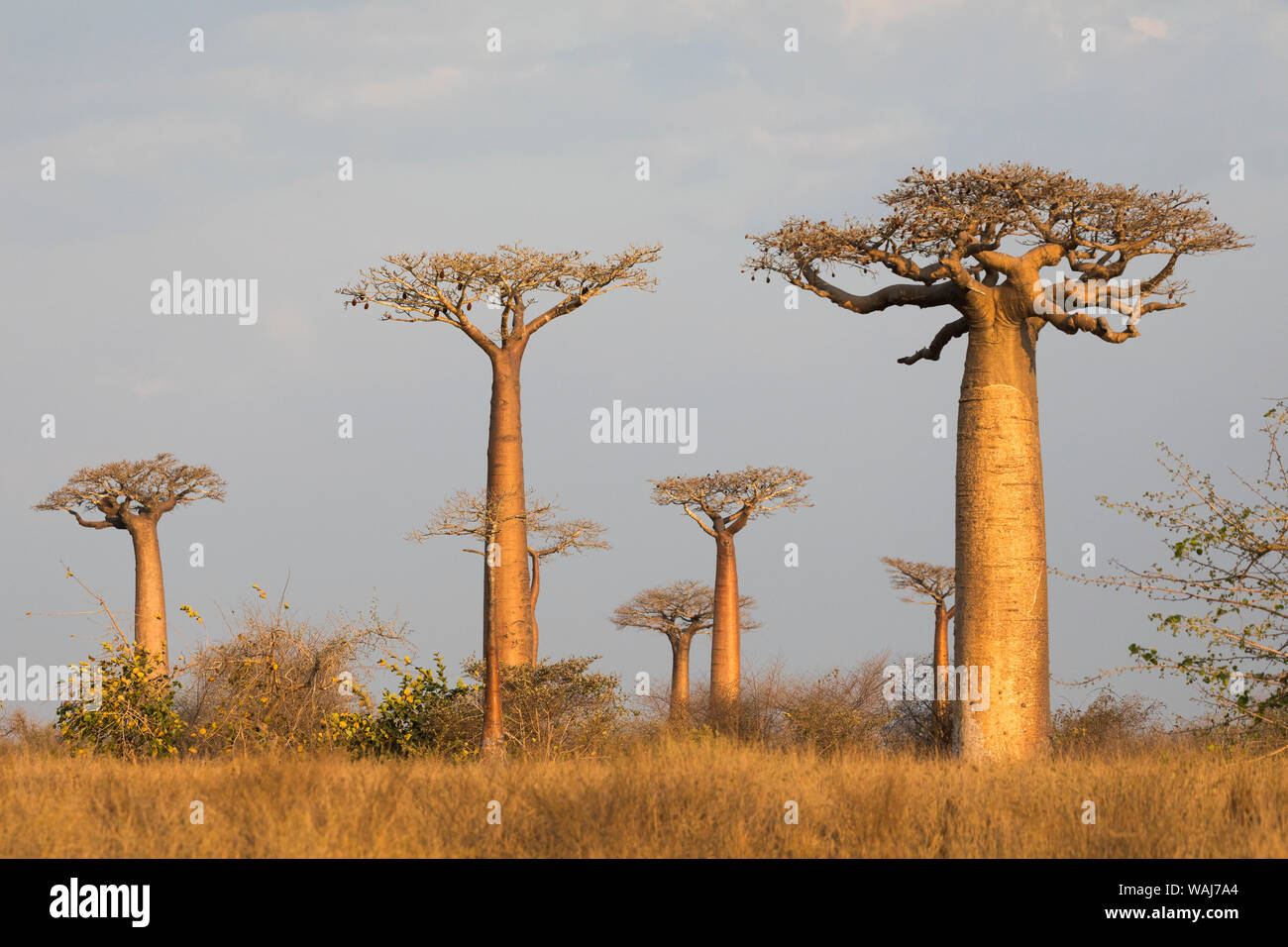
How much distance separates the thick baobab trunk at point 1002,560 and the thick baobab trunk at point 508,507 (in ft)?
17.0

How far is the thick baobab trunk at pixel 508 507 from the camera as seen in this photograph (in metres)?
14.1

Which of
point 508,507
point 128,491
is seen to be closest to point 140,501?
point 128,491

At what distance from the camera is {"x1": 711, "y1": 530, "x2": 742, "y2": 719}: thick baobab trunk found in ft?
71.1

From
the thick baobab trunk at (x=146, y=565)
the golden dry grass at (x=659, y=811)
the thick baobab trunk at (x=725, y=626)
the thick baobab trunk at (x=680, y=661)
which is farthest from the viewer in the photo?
the thick baobab trunk at (x=680, y=661)

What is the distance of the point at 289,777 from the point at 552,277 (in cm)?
873

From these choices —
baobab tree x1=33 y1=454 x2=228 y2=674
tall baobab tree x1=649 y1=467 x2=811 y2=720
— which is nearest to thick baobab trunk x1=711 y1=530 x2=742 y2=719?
tall baobab tree x1=649 y1=467 x2=811 y2=720

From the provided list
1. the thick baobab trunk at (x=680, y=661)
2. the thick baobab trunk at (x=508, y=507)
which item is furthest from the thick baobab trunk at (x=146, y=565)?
the thick baobab trunk at (x=508, y=507)

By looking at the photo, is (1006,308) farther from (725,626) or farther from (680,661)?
(680,661)

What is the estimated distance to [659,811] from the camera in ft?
20.9

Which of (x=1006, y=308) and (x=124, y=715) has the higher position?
(x=1006, y=308)

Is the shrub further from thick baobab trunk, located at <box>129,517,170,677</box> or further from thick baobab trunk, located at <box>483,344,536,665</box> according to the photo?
thick baobab trunk, located at <box>129,517,170,677</box>

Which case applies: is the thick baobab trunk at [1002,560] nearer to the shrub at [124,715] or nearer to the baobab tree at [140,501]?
the shrub at [124,715]

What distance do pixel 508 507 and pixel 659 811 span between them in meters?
8.29

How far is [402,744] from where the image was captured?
1234 centimetres
